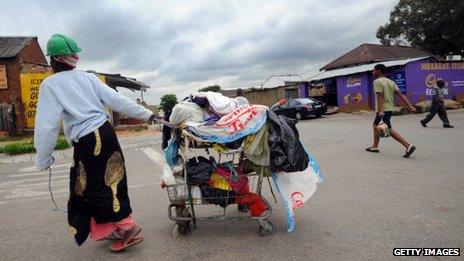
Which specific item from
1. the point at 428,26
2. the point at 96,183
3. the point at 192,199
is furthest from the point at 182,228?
the point at 428,26

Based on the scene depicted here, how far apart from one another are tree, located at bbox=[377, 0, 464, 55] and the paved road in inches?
1343

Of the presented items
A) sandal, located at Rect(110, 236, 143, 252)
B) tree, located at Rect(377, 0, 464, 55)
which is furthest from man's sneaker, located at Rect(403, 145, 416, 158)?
tree, located at Rect(377, 0, 464, 55)

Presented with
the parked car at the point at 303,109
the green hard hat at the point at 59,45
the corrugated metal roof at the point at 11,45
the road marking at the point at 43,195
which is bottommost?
the road marking at the point at 43,195

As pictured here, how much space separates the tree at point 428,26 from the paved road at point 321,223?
34116 millimetres

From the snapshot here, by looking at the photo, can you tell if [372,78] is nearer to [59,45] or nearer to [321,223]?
[321,223]

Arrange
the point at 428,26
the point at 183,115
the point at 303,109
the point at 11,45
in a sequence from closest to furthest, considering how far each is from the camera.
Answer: the point at 183,115 < the point at 303,109 < the point at 11,45 < the point at 428,26

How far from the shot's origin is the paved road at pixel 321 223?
12.1 ft

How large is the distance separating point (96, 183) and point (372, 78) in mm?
25795

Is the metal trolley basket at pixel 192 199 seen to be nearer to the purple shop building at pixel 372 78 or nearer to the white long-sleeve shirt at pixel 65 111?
the white long-sleeve shirt at pixel 65 111

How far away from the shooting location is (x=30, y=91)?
76.3 feet

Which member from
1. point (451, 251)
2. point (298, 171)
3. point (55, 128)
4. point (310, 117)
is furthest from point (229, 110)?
point (310, 117)

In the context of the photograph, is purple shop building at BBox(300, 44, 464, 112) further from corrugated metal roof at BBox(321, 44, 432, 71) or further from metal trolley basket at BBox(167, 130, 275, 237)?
metal trolley basket at BBox(167, 130, 275, 237)

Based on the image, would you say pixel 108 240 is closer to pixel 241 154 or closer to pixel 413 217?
pixel 241 154

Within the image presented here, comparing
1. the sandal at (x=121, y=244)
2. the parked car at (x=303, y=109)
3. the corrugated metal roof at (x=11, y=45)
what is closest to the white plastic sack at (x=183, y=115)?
the sandal at (x=121, y=244)
